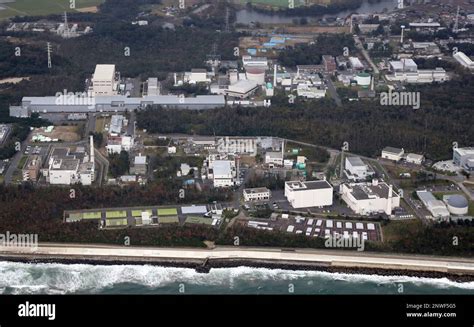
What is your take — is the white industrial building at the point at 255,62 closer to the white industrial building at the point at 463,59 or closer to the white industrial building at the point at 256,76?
the white industrial building at the point at 256,76

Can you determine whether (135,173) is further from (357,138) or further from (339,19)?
(339,19)

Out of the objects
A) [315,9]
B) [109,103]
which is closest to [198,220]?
[109,103]

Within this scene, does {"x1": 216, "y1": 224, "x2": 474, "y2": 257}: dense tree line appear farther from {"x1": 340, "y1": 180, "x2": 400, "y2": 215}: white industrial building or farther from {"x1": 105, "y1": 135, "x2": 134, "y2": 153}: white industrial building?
{"x1": 105, "y1": 135, "x2": 134, "y2": 153}: white industrial building

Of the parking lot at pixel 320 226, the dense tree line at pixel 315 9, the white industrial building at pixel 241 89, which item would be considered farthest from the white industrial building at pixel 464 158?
the dense tree line at pixel 315 9

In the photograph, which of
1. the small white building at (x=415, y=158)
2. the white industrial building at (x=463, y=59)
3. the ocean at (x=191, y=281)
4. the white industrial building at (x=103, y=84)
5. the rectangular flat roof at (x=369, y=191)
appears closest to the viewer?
the ocean at (x=191, y=281)

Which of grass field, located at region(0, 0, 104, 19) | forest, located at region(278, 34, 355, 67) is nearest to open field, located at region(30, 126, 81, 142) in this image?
forest, located at region(278, 34, 355, 67)

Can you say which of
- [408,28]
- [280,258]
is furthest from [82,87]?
[408,28]
